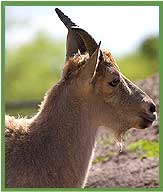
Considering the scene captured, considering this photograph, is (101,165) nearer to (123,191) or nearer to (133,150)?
(133,150)

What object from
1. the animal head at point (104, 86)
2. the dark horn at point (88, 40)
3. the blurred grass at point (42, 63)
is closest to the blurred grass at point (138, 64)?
the blurred grass at point (42, 63)

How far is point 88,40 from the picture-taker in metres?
10.1

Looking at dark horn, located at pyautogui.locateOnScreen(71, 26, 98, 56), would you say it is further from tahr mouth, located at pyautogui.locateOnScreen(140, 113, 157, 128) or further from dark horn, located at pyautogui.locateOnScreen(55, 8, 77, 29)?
tahr mouth, located at pyautogui.locateOnScreen(140, 113, 157, 128)

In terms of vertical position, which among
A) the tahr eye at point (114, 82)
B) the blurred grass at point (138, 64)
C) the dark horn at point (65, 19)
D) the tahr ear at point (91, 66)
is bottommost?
the tahr eye at point (114, 82)

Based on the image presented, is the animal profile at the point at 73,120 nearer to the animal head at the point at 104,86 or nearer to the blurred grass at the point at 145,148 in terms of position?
the animal head at the point at 104,86

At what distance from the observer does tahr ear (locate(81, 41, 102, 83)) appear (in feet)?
32.2

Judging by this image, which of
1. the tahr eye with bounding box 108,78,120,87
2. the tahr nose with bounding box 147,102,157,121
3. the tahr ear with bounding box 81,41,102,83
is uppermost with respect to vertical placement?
the tahr ear with bounding box 81,41,102,83

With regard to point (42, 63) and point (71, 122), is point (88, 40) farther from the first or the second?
point (42, 63)

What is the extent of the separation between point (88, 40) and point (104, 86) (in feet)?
2.25

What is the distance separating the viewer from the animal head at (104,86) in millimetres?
10148

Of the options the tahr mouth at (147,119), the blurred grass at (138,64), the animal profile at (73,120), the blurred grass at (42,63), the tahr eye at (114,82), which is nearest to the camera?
the animal profile at (73,120)

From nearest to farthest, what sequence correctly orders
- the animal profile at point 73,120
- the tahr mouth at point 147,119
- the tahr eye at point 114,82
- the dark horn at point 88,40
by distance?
the animal profile at point 73,120 → the dark horn at point 88,40 → the tahr eye at point 114,82 → the tahr mouth at point 147,119

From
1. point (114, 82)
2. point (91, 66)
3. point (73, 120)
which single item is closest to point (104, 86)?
point (114, 82)

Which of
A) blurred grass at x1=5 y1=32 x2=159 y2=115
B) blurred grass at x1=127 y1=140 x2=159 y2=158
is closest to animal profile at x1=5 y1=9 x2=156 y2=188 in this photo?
blurred grass at x1=127 y1=140 x2=159 y2=158
